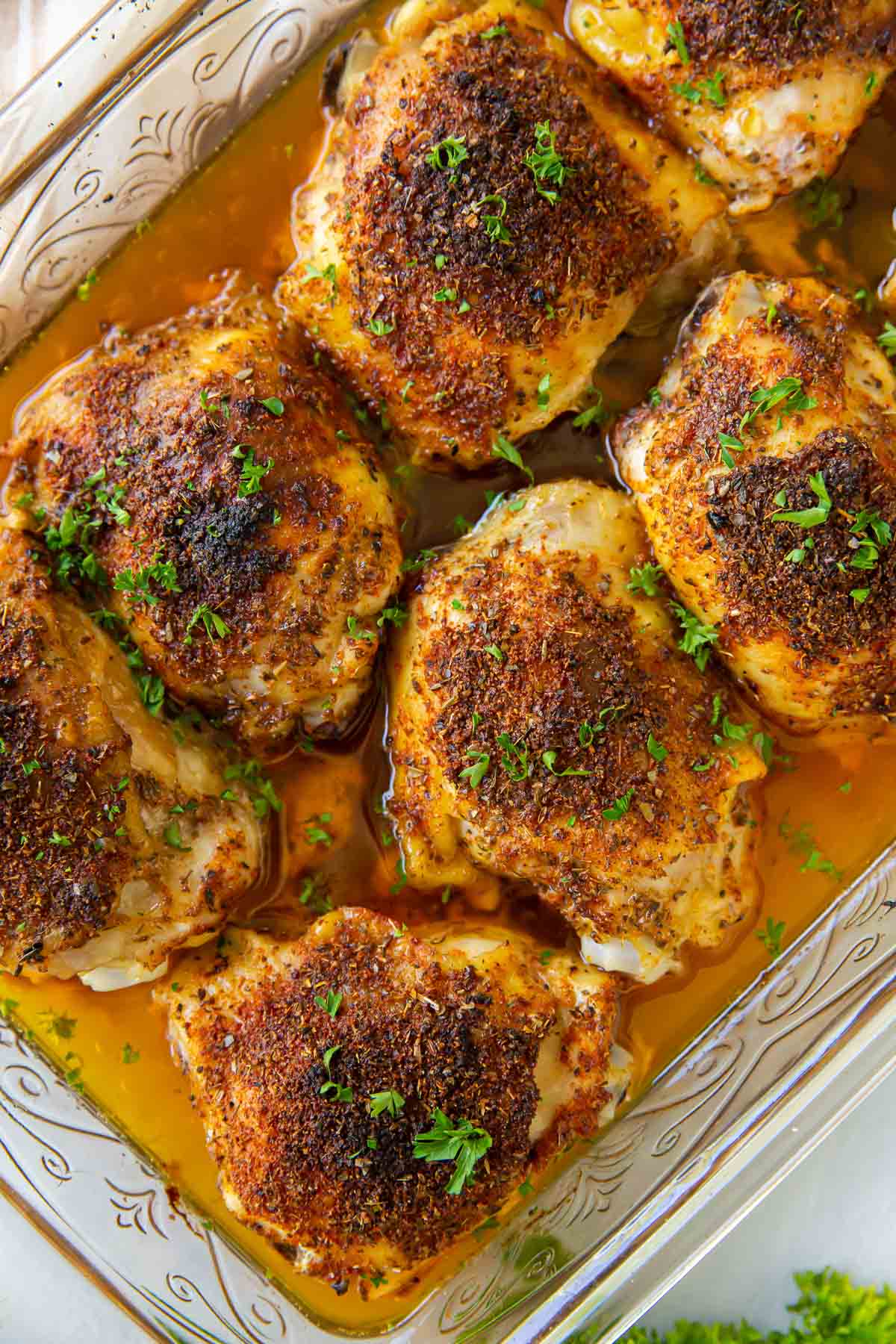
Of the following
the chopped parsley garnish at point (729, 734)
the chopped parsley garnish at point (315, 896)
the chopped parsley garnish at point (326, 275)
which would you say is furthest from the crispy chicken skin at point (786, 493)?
the chopped parsley garnish at point (315, 896)

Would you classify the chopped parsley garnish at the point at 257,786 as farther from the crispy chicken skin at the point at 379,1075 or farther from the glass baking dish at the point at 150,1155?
the glass baking dish at the point at 150,1155

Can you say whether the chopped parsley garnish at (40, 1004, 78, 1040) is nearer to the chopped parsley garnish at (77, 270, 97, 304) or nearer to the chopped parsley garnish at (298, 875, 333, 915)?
the chopped parsley garnish at (298, 875, 333, 915)

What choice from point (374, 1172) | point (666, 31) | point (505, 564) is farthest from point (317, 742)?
point (666, 31)

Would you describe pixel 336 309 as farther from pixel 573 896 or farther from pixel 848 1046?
pixel 848 1046

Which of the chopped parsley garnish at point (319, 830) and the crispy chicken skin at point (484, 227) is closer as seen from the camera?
the crispy chicken skin at point (484, 227)

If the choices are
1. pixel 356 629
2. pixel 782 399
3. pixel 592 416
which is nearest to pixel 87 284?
pixel 356 629

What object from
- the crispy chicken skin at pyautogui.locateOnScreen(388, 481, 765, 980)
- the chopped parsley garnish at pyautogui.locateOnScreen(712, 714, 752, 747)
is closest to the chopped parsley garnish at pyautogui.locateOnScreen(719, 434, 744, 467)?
the crispy chicken skin at pyautogui.locateOnScreen(388, 481, 765, 980)
